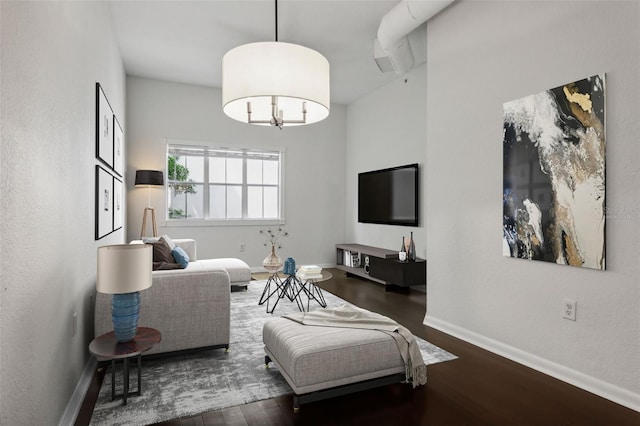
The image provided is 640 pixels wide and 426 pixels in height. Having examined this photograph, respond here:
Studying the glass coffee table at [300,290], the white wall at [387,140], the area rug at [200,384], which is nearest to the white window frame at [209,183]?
the white wall at [387,140]

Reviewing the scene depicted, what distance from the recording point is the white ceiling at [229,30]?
3.79 m

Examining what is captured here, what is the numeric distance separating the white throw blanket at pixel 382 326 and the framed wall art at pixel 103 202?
1695mm

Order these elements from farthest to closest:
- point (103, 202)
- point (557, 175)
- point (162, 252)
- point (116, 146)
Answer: point (116, 146) < point (162, 252) < point (103, 202) < point (557, 175)

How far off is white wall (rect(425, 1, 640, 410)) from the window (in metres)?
3.69

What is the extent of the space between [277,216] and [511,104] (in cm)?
466

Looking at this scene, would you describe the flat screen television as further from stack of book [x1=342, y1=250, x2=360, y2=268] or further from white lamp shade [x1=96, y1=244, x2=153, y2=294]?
white lamp shade [x1=96, y1=244, x2=153, y2=294]

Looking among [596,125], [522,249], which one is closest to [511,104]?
[596,125]

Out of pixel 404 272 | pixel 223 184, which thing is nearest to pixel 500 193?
pixel 404 272

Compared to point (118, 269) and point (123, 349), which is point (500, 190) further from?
point (123, 349)

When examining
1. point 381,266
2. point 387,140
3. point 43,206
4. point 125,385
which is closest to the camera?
point 43,206

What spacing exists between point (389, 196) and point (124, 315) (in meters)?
4.30

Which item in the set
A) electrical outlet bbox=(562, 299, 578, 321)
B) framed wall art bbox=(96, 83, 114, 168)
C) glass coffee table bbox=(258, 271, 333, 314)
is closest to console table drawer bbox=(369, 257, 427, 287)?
glass coffee table bbox=(258, 271, 333, 314)

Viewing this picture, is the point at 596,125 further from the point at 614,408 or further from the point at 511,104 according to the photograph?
the point at 614,408

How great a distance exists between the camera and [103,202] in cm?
321
